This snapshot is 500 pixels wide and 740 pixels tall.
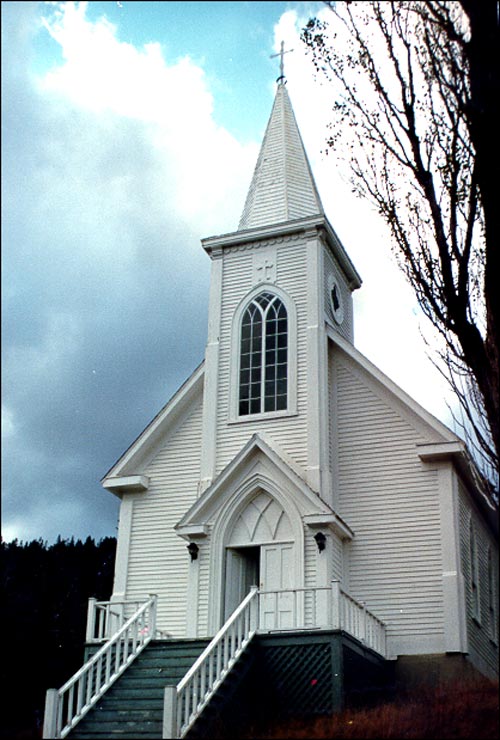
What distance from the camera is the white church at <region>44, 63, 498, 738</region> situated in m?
16.2

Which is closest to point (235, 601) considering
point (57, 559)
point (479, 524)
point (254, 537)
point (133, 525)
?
point (254, 537)

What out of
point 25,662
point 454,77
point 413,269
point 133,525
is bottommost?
Answer: point 25,662

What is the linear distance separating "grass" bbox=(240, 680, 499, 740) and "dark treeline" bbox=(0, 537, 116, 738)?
7.18m

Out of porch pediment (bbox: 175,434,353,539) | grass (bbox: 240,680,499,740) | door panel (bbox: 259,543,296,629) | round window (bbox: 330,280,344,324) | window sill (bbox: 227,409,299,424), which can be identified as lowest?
grass (bbox: 240,680,499,740)

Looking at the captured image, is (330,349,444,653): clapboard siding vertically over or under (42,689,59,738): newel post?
over

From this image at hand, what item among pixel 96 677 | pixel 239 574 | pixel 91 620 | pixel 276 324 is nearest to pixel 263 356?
pixel 276 324

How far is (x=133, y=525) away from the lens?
21141 millimetres

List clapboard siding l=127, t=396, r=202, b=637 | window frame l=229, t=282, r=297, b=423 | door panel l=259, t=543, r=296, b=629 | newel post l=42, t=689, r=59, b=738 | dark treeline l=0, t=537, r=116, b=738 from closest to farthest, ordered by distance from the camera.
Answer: newel post l=42, t=689, r=59, b=738
door panel l=259, t=543, r=296, b=629
clapboard siding l=127, t=396, r=202, b=637
window frame l=229, t=282, r=297, b=423
dark treeline l=0, t=537, r=116, b=738

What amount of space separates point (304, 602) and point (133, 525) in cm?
469

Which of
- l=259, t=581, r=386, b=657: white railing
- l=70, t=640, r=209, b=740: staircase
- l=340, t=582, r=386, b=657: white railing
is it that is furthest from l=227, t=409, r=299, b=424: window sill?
l=70, t=640, r=209, b=740: staircase

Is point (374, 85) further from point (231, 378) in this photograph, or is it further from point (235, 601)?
point (235, 601)

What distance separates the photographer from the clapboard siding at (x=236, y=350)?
20.1 metres

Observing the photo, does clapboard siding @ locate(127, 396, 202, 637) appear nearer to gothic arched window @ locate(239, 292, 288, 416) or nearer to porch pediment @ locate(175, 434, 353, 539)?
porch pediment @ locate(175, 434, 353, 539)

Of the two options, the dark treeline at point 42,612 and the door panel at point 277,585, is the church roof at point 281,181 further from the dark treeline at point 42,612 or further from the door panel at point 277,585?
the dark treeline at point 42,612
